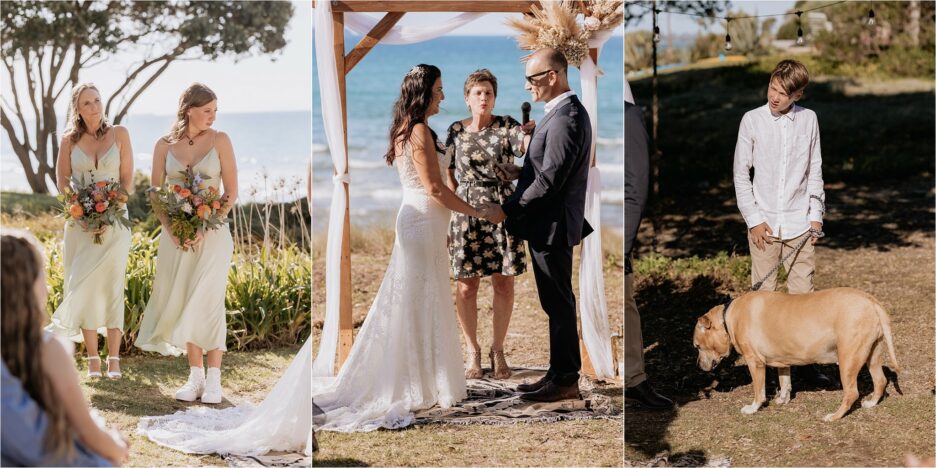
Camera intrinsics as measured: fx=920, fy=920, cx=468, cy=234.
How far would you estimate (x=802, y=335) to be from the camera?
4.52m

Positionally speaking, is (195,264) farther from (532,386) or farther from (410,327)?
(532,386)

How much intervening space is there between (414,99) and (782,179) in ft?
6.39

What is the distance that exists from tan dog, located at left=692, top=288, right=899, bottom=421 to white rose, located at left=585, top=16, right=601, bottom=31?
172 centimetres

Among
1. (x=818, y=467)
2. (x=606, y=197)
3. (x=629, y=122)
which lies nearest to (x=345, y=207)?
(x=629, y=122)

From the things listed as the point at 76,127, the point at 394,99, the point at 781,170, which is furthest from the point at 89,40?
the point at 394,99

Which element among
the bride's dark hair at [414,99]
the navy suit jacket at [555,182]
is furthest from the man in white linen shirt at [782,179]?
the bride's dark hair at [414,99]

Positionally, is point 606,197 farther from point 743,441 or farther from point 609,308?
point 743,441

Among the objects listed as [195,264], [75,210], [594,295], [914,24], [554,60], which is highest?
[914,24]

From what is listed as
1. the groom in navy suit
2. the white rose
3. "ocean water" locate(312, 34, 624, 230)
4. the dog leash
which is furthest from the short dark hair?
"ocean water" locate(312, 34, 624, 230)

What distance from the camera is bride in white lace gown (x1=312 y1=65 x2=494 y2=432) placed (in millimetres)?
4977

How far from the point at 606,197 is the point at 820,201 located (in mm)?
11803

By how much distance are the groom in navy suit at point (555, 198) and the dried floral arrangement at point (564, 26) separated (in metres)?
0.33

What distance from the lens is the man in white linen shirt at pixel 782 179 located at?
468 centimetres

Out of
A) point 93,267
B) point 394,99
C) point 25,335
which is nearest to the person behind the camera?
point 25,335
